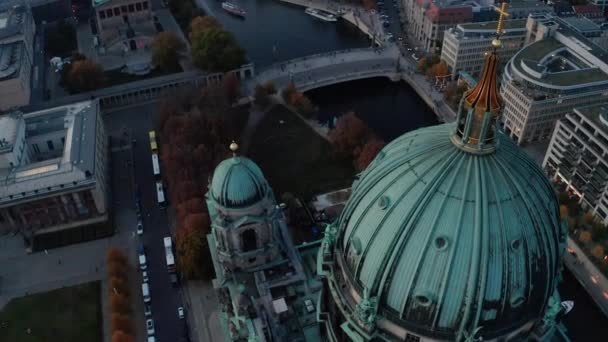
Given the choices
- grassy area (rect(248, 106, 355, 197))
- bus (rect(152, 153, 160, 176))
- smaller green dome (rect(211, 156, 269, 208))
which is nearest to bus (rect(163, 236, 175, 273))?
bus (rect(152, 153, 160, 176))

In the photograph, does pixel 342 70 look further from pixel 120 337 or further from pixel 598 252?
pixel 120 337

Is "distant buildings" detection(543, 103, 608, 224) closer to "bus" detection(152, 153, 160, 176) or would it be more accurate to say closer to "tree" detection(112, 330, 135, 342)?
"bus" detection(152, 153, 160, 176)

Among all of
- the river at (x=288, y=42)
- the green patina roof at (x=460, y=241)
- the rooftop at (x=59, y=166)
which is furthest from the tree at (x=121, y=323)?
the river at (x=288, y=42)

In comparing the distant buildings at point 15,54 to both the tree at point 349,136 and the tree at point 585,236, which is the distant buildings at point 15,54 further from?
the tree at point 585,236

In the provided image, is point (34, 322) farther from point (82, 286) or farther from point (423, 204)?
point (423, 204)

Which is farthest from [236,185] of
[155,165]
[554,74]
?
[554,74]

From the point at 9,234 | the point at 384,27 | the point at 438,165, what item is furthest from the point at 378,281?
the point at 384,27
